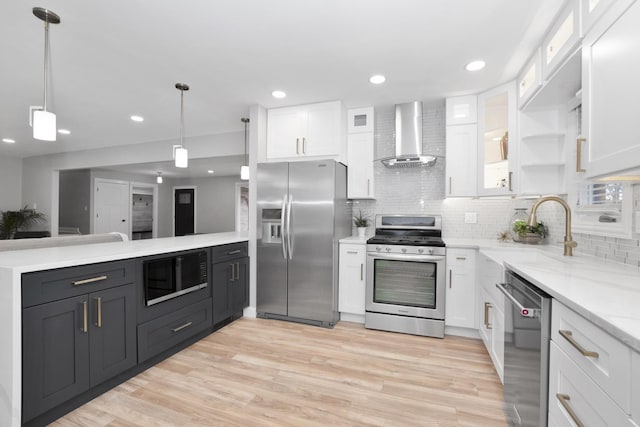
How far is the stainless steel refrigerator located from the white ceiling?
0.88m

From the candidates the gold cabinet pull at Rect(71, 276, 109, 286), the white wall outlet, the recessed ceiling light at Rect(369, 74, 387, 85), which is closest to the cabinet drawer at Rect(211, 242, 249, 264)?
the gold cabinet pull at Rect(71, 276, 109, 286)

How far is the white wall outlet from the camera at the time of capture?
337 centimetres

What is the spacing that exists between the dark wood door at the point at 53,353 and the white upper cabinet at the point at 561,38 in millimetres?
3210

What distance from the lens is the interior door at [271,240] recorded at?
329 cm

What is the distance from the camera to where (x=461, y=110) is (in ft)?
10.2

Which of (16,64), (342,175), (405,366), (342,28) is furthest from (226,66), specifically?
(405,366)

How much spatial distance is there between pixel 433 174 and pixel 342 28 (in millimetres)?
2064

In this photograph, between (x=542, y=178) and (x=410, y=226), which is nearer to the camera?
(x=542, y=178)

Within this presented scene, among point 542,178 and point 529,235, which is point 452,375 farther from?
point 542,178

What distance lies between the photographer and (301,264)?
3227mm

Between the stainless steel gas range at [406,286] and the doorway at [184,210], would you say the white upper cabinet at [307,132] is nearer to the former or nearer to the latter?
the stainless steel gas range at [406,286]

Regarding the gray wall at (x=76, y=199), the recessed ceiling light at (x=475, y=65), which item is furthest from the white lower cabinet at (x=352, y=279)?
the gray wall at (x=76, y=199)

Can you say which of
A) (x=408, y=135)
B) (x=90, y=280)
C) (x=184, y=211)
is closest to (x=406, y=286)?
(x=408, y=135)

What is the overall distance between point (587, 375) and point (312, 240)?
2.47 metres
